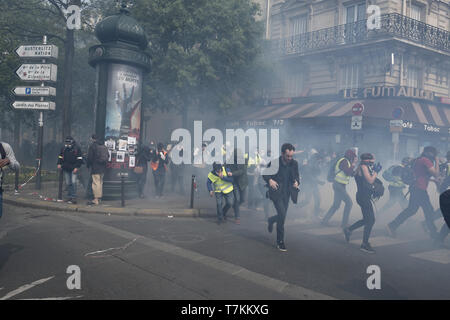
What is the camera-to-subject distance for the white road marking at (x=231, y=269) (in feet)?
12.7

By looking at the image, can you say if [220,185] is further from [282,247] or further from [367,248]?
[367,248]

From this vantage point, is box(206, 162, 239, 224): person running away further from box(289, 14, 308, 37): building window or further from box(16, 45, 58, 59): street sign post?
box(289, 14, 308, 37): building window

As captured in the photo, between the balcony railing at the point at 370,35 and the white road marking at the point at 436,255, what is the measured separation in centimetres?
1298

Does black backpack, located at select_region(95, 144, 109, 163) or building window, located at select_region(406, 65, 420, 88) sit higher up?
building window, located at select_region(406, 65, 420, 88)

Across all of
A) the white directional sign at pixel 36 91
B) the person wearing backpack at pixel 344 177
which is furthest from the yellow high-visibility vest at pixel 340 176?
the white directional sign at pixel 36 91

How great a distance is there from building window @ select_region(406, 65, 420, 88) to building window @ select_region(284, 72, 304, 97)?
17.9 feet

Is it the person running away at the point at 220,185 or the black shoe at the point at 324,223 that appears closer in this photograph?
the person running away at the point at 220,185

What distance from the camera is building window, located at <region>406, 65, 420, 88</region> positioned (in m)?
17.8

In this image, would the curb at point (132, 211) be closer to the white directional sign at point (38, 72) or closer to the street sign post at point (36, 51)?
the white directional sign at point (38, 72)

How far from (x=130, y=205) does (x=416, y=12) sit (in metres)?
17.3

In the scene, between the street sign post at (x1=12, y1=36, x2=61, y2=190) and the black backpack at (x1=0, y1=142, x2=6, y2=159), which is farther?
the street sign post at (x1=12, y1=36, x2=61, y2=190)

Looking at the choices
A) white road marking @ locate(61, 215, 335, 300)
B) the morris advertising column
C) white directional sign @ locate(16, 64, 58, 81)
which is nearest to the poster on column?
the morris advertising column

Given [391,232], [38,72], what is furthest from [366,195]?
[38,72]

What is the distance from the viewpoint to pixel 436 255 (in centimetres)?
568
